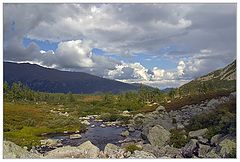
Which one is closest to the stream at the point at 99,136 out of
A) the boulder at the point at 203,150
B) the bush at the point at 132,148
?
the bush at the point at 132,148

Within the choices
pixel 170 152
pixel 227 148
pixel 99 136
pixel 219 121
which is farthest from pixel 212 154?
pixel 99 136

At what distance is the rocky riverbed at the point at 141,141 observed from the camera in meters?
9.12

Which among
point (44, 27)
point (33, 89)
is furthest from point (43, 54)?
point (33, 89)

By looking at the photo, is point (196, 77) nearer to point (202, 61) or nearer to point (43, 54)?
point (202, 61)

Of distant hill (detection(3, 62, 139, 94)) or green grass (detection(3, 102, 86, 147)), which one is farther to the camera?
green grass (detection(3, 102, 86, 147))

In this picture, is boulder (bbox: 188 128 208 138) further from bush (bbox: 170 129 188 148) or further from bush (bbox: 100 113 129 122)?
bush (bbox: 100 113 129 122)

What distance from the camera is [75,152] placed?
30.2 feet

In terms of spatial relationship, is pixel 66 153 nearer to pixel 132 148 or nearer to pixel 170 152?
pixel 132 148

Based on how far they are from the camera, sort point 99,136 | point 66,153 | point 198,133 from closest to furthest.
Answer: point 66,153, point 198,133, point 99,136

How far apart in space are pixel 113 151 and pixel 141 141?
230 centimetres

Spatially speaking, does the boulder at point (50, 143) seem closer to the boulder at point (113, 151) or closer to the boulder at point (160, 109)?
the boulder at point (113, 151)

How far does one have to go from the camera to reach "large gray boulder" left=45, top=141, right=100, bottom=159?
9008 mm

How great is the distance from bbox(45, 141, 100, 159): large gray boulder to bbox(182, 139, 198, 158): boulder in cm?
245

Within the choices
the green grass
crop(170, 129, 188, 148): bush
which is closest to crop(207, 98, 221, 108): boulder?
crop(170, 129, 188, 148): bush
